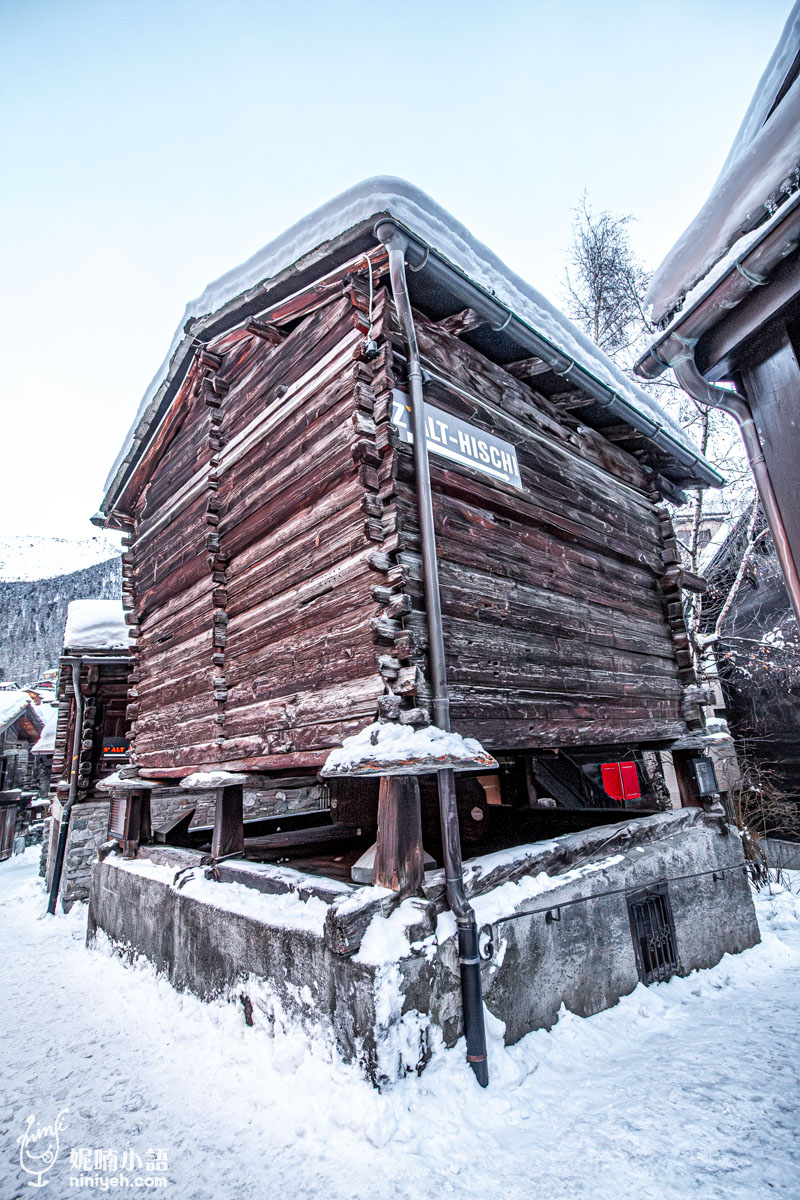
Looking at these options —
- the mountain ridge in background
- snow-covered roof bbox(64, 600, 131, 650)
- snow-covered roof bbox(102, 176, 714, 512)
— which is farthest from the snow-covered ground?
the mountain ridge in background

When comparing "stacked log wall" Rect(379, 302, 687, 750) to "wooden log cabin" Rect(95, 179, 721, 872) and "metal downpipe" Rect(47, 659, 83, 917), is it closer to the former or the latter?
"wooden log cabin" Rect(95, 179, 721, 872)

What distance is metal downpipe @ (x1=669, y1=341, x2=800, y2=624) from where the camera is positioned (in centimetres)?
282

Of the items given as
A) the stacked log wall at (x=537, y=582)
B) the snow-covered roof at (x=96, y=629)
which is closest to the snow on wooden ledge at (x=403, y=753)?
the stacked log wall at (x=537, y=582)

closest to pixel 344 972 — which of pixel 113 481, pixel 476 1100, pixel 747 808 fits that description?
pixel 476 1100

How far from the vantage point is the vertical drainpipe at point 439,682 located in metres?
3.33

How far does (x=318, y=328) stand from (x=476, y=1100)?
5604mm

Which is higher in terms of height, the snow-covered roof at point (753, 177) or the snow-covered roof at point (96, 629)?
the snow-covered roof at point (96, 629)

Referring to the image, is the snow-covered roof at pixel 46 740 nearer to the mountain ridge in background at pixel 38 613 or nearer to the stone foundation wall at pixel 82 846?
the stone foundation wall at pixel 82 846

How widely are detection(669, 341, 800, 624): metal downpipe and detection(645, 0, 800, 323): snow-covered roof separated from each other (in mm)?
347

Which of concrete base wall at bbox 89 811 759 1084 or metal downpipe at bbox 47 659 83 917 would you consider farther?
metal downpipe at bbox 47 659 83 917

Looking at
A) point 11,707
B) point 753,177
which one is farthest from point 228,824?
point 11,707

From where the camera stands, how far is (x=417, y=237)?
416 centimetres

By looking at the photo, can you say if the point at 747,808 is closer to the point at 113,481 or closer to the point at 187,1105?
the point at 187,1105

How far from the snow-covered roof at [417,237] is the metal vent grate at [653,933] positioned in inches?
188
